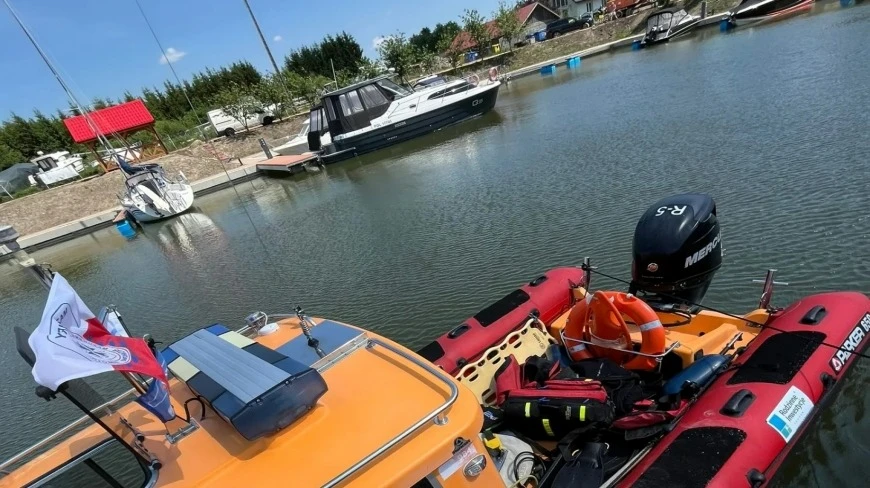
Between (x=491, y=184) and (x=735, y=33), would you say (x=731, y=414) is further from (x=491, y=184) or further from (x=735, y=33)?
(x=735, y=33)

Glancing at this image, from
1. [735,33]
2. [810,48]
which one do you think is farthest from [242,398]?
[735,33]

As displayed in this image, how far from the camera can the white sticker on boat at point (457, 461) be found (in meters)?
2.52

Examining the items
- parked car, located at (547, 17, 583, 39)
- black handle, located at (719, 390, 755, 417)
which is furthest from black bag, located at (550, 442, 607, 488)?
parked car, located at (547, 17, 583, 39)

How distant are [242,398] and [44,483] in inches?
50.1

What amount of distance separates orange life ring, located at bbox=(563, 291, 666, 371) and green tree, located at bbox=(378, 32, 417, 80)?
3966 cm

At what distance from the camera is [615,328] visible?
13.8ft

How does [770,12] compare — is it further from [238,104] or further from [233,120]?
[233,120]

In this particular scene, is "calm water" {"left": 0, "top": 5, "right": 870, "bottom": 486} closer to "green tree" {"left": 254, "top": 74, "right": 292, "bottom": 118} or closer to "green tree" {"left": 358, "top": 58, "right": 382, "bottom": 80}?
"green tree" {"left": 254, "top": 74, "right": 292, "bottom": 118}

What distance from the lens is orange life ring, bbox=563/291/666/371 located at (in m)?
4.00

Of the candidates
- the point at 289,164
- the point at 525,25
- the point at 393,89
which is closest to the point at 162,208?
the point at 289,164

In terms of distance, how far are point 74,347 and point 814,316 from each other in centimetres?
549

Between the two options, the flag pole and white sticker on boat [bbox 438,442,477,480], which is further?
the flag pole

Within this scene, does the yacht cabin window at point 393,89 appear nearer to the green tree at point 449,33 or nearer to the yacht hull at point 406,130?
the yacht hull at point 406,130

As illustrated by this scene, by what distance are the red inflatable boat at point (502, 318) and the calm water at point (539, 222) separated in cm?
180
